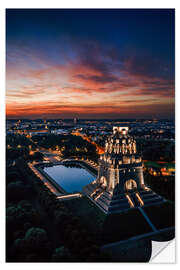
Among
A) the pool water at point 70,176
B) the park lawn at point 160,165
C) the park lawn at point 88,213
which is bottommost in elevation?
the park lawn at point 88,213

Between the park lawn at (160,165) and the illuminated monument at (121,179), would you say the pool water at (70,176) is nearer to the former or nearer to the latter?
the illuminated monument at (121,179)

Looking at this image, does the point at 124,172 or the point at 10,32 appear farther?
the point at 124,172

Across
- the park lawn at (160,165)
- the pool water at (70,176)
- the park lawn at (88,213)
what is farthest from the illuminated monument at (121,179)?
the park lawn at (160,165)

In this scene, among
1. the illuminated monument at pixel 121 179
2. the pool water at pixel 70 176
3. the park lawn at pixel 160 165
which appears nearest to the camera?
the illuminated monument at pixel 121 179
